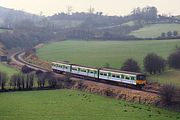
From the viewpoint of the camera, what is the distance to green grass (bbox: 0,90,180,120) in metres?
46.8

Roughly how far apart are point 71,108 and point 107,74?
60.2 ft

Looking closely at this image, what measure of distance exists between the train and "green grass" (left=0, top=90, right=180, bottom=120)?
5.53m

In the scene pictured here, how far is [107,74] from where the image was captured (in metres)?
69.0

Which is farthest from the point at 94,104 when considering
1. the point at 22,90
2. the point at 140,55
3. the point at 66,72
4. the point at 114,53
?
the point at 114,53

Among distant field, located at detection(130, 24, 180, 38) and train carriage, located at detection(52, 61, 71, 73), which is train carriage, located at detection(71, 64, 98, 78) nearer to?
train carriage, located at detection(52, 61, 71, 73)

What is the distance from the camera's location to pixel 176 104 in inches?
2093

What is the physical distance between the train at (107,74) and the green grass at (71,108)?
553cm

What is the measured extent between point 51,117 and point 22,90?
22803 mm

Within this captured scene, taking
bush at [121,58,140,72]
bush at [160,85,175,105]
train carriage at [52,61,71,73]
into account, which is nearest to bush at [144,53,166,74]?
bush at [121,58,140,72]

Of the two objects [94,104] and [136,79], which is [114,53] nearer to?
[136,79]

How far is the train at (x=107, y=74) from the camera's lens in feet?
205

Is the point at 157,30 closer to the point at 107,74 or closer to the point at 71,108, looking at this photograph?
the point at 107,74

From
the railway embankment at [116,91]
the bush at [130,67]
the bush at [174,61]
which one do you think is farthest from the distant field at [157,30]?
the railway embankment at [116,91]

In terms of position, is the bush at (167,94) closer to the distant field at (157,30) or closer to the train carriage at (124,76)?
the train carriage at (124,76)
